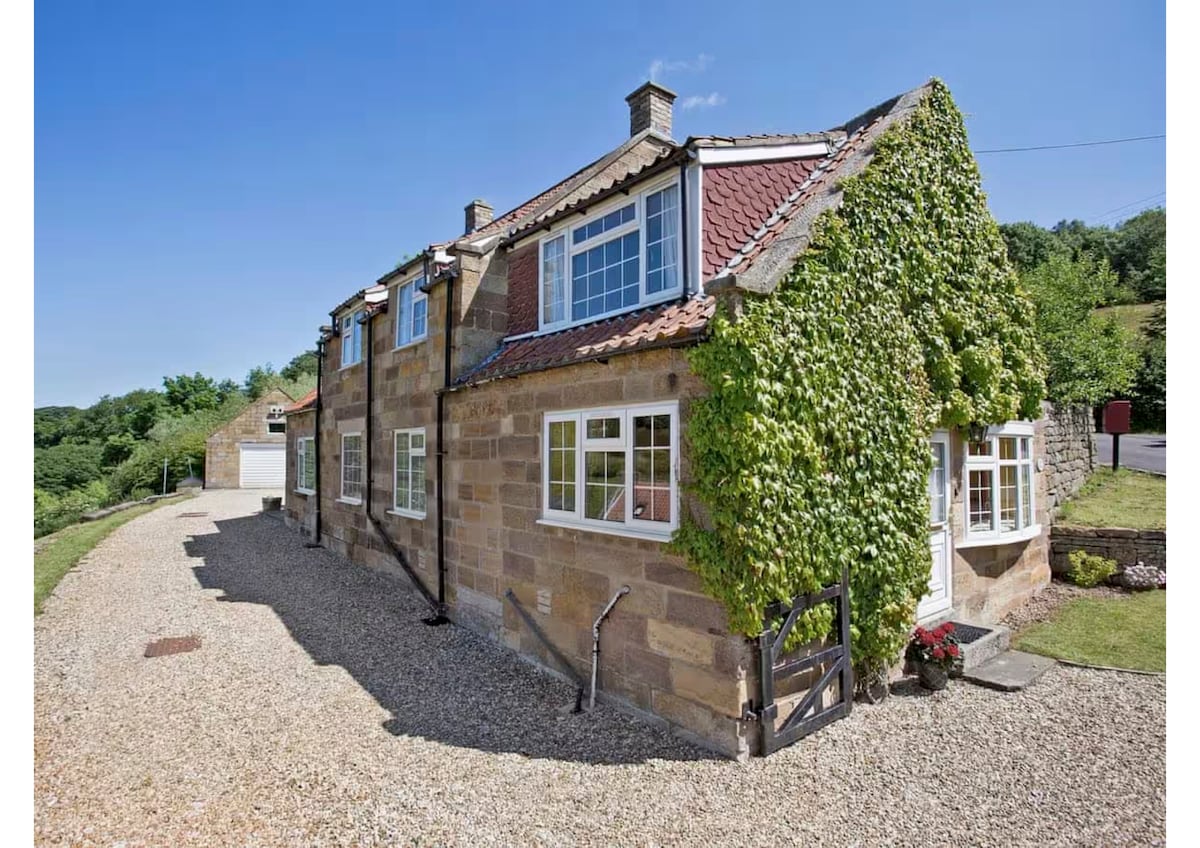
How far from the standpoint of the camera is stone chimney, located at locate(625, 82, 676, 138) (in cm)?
1277

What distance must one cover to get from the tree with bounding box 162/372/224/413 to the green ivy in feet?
243

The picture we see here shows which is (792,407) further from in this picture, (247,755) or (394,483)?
(394,483)

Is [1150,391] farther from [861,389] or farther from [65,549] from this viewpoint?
[65,549]

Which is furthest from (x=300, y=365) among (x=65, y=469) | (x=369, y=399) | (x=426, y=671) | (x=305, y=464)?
(x=426, y=671)

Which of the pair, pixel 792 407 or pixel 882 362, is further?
pixel 882 362

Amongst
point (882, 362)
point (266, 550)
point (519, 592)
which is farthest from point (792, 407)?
point (266, 550)

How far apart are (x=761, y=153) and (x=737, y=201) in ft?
2.87

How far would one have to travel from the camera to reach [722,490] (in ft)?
19.3

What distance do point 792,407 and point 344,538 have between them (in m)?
13.2

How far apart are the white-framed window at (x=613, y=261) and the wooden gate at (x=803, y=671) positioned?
3943 millimetres

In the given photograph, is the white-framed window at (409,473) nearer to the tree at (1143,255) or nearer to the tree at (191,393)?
the tree at (1143,255)

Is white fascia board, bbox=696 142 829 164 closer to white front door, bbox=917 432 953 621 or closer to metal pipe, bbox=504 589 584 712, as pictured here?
white front door, bbox=917 432 953 621

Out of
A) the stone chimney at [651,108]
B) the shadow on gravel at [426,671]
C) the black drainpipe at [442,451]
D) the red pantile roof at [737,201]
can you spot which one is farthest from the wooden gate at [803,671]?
the stone chimney at [651,108]
